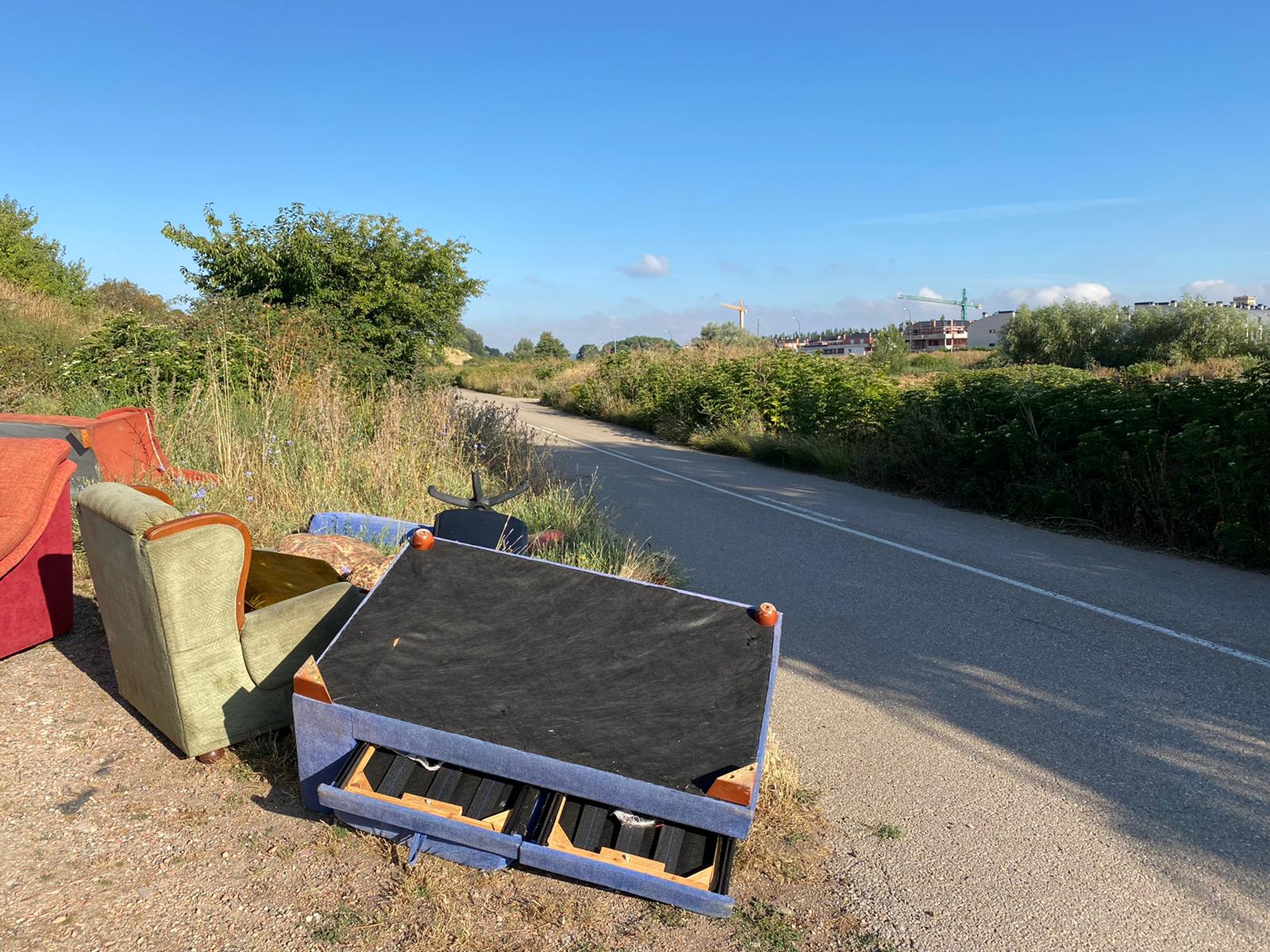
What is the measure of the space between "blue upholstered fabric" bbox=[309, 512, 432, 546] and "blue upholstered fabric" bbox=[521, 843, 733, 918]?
3.59 meters

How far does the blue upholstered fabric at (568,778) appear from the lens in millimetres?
2867

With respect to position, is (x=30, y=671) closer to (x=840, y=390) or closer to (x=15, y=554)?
(x=15, y=554)

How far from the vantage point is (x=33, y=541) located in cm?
500

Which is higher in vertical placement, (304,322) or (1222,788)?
(304,322)

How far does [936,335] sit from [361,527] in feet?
526

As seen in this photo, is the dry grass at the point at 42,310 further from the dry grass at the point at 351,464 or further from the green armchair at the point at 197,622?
the green armchair at the point at 197,622

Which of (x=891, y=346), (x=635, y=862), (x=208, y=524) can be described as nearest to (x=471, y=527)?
(x=208, y=524)

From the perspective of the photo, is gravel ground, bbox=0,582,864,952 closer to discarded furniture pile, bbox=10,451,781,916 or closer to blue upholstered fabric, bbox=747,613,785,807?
discarded furniture pile, bbox=10,451,781,916

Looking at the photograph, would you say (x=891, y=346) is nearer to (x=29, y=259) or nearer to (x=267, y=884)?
(x=29, y=259)

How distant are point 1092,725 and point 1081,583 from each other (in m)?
3.23

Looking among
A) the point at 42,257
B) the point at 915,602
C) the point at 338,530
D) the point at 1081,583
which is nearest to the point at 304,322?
the point at 338,530

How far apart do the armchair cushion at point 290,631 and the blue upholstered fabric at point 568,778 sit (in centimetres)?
108

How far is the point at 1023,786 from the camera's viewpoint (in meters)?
4.01

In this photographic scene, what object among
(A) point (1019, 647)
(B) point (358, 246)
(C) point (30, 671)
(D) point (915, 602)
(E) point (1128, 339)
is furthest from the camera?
(E) point (1128, 339)
